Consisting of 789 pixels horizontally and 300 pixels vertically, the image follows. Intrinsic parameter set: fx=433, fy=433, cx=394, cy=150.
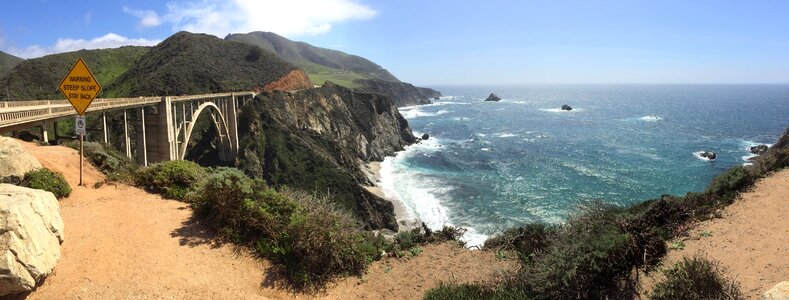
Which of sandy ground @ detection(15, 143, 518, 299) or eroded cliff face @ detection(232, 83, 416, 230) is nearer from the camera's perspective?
sandy ground @ detection(15, 143, 518, 299)

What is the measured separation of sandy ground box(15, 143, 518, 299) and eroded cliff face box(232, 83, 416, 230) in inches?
1150

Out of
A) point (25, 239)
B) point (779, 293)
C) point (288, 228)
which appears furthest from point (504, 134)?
point (25, 239)

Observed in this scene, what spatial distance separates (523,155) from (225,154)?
44.5 metres

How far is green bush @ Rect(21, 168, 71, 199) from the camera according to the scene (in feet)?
35.8

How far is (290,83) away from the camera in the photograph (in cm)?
8006

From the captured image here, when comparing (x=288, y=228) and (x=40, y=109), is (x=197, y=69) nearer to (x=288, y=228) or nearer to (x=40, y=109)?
(x=40, y=109)

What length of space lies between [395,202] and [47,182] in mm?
37391

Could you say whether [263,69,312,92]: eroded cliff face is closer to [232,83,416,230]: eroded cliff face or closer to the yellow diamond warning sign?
[232,83,416,230]: eroded cliff face

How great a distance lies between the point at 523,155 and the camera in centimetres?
6938

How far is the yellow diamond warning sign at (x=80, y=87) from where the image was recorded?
12320 mm

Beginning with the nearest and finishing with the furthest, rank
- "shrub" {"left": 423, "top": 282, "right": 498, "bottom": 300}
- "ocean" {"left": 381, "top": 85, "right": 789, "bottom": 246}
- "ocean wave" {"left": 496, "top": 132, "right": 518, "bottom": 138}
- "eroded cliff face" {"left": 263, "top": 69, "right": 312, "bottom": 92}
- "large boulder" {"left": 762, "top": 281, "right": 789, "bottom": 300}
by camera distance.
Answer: "large boulder" {"left": 762, "top": 281, "right": 789, "bottom": 300}
"shrub" {"left": 423, "top": 282, "right": 498, "bottom": 300}
"ocean" {"left": 381, "top": 85, "right": 789, "bottom": 246}
"eroded cliff face" {"left": 263, "top": 69, "right": 312, "bottom": 92}
"ocean wave" {"left": 496, "top": 132, "right": 518, "bottom": 138}

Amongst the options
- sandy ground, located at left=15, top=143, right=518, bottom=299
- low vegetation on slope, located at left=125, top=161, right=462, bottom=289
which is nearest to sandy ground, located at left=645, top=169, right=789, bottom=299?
sandy ground, located at left=15, top=143, right=518, bottom=299

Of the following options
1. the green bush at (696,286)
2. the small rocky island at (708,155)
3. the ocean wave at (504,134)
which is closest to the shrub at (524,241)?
the green bush at (696,286)

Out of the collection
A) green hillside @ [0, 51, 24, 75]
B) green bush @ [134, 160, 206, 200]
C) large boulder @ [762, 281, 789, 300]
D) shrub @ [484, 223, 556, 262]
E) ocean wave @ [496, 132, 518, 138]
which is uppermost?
green hillside @ [0, 51, 24, 75]
